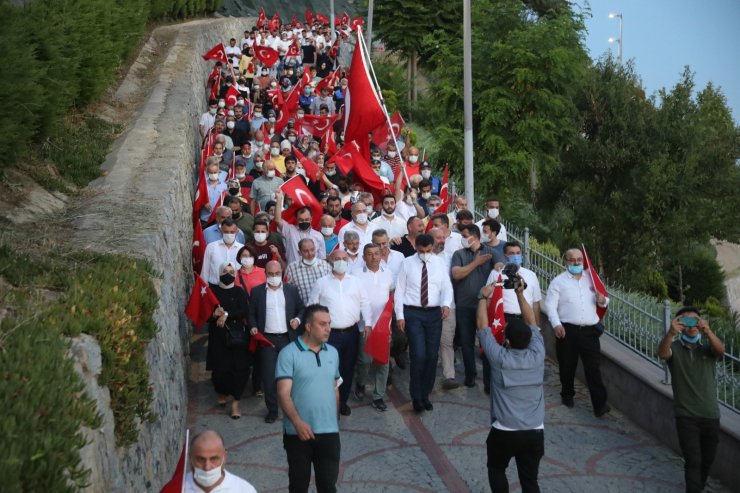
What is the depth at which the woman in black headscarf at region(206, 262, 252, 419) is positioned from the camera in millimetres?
10141

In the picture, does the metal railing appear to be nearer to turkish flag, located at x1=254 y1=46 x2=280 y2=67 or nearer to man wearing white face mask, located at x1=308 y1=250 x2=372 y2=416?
man wearing white face mask, located at x1=308 y1=250 x2=372 y2=416

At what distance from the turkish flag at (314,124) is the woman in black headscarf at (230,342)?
1144 centimetres

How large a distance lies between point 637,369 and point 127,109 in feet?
38.8

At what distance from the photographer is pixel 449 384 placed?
1100 centimetres

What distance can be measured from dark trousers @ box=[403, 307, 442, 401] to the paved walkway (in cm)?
31

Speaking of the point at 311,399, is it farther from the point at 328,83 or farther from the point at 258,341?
the point at 328,83

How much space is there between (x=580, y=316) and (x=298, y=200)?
14.7 feet

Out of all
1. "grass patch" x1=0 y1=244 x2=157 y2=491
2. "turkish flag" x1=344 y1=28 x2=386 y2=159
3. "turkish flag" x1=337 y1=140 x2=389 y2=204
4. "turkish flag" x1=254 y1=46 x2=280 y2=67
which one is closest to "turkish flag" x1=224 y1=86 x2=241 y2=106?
"turkish flag" x1=254 y1=46 x2=280 y2=67

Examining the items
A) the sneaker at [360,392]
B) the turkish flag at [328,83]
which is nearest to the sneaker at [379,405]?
the sneaker at [360,392]

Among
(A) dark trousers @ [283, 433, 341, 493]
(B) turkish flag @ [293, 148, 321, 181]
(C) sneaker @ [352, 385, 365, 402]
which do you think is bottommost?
(C) sneaker @ [352, 385, 365, 402]

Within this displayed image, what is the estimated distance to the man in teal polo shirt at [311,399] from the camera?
6.48 m

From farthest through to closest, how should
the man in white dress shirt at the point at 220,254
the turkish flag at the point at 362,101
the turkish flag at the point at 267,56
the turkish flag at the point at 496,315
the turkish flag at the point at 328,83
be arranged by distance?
the turkish flag at the point at 267,56
the turkish flag at the point at 328,83
the turkish flag at the point at 362,101
the man in white dress shirt at the point at 220,254
the turkish flag at the point at 496,315

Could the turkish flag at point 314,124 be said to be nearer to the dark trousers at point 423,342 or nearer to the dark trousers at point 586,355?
the dark trousers at point 423,342

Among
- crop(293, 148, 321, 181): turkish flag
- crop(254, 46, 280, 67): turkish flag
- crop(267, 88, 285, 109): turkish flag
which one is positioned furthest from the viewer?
crop(254, 46, 280, 67): turkish flag
